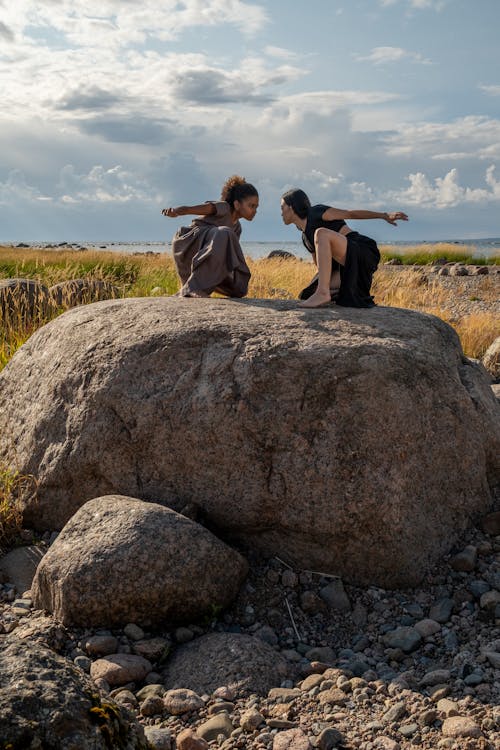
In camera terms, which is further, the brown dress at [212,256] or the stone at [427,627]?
the brown dress at [212,256]

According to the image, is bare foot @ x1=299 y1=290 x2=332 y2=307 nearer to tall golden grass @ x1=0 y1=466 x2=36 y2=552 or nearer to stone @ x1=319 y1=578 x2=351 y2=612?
stone @ x1=319 y1=578 x2=351 y2=612

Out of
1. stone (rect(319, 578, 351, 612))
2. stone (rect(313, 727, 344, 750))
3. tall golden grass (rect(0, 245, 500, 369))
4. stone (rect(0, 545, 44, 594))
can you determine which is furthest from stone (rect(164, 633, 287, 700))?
tall golden grass (rect(0, 245, 500, 369))

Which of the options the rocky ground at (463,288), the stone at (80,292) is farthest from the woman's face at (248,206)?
the rocky ground at (463,288)

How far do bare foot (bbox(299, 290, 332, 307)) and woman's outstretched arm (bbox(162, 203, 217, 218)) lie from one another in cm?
172

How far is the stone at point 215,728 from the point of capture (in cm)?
321

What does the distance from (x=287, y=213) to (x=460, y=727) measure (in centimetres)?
435

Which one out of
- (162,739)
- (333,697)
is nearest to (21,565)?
(162,739)

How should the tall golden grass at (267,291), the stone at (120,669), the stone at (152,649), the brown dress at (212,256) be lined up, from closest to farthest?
1. the stone at (120,669)
2. the stone at (152,649)
3. the brown dress at (212,256)
4. the tall golden grass at (267,291)

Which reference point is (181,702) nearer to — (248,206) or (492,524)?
(492,524)

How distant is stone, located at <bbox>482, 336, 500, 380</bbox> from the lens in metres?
8.79

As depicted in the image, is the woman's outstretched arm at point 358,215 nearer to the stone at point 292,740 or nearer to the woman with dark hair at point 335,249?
the woman with dark hair at point 335,249

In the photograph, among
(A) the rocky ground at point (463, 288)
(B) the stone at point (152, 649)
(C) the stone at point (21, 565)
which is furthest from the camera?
(A) the rocky ground at point (463, 288)

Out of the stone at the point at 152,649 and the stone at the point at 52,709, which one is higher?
the stone at the point at 52,709

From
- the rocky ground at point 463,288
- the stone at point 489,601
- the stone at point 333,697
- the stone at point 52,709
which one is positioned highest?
the rocky ground at point 463,288
